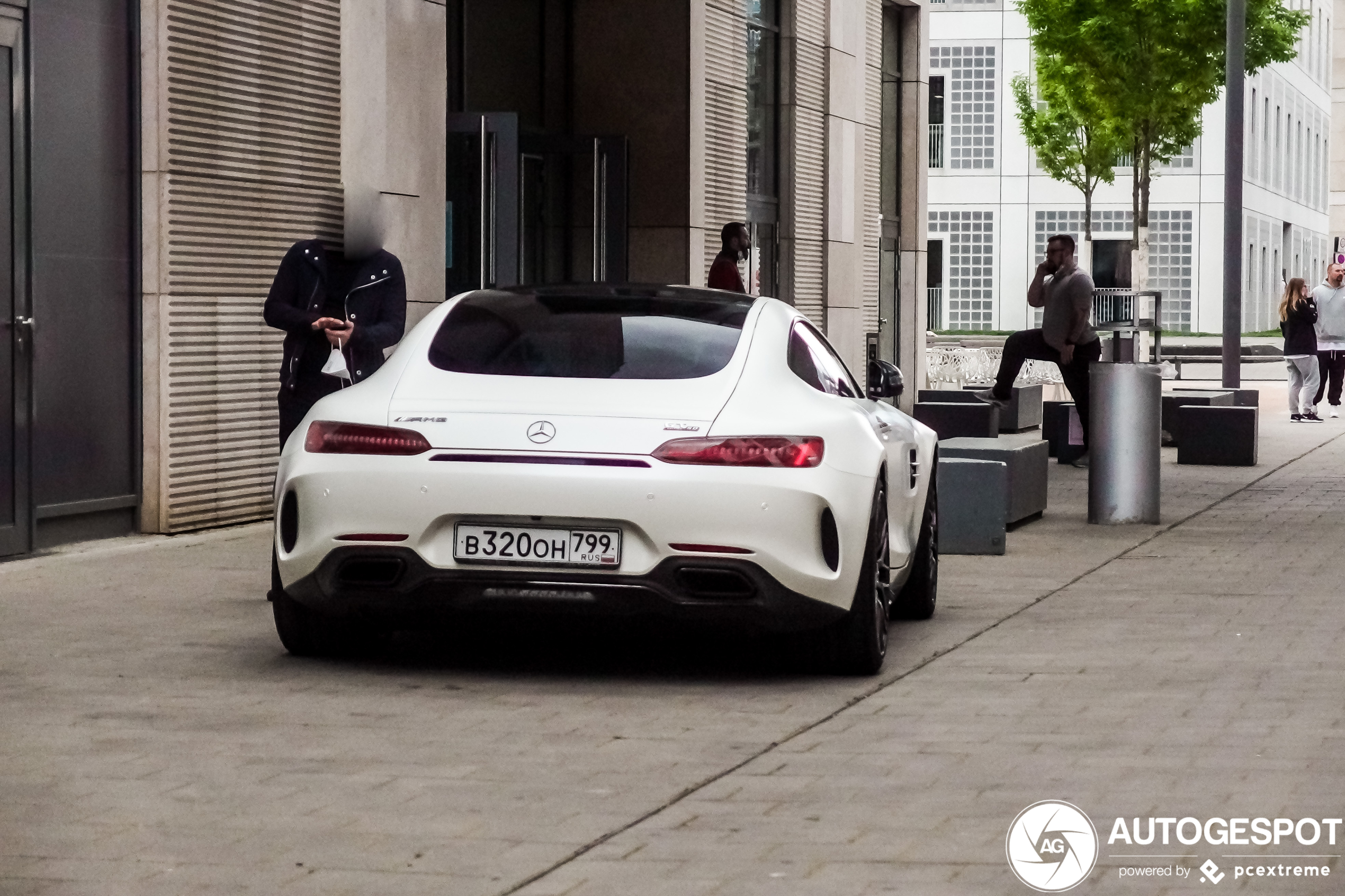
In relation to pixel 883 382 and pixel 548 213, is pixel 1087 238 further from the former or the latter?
pixel 883 382

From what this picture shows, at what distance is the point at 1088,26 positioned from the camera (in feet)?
152

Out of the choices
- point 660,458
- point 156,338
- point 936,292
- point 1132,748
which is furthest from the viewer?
point 936,292

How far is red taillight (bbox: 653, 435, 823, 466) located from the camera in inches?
280

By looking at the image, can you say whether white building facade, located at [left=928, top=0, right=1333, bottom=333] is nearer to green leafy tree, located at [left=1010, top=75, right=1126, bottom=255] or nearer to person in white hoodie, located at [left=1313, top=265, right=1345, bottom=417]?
green leafy tree, located at [left=1010, top=75, right=1126, bottom=255]

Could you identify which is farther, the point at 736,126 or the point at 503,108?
the point at 736,126

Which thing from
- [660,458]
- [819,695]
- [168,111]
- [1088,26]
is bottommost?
[819,695]

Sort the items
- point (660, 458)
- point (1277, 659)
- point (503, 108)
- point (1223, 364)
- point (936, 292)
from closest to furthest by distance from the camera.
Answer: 1. point (660, 458)
2. point (1277, 659)
3. point (503, 108)
4. point (1223, 364)
5. point (936, 292)

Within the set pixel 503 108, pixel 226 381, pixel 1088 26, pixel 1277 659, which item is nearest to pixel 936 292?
pixel 1088 26

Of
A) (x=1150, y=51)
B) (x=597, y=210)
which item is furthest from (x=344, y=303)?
(x=1150, y=51)

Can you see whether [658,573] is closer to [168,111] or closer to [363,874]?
[363,874]

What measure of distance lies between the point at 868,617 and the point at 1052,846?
98.4 inches

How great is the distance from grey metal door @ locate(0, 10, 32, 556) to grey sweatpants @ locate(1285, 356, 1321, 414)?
18447 millimetres

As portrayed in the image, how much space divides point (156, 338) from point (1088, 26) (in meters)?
36.9

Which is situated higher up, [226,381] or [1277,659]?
[226,381]
